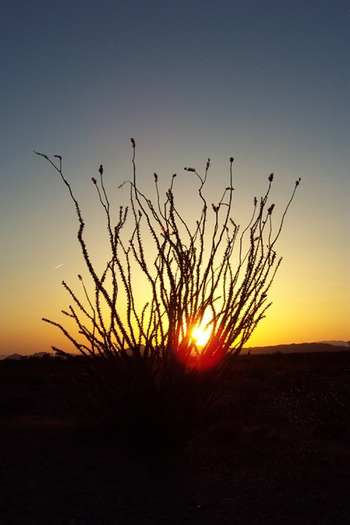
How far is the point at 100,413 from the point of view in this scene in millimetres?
6285

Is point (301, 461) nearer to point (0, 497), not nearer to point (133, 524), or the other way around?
point (133, 524)

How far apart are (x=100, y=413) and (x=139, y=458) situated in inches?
37.2

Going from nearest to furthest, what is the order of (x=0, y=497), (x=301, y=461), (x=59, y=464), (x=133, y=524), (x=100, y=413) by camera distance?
(x=133, y=524), (x=0, y=497), (x=59, y=464), (x=301, y=461), (x=100, y=413)

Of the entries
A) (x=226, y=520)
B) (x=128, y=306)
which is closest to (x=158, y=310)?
(x=128, y=306)

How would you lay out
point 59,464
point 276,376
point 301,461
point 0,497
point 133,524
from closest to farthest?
point 133,524
point 0,497
point 59,464
point 301,461
point 276,376

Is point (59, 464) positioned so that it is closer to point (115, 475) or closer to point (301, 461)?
point (115, 475)

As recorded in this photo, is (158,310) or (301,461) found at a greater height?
(158,310)

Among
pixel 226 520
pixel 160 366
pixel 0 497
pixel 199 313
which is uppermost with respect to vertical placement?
pixel 199 313

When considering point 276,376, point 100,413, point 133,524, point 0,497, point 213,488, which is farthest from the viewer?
point 276,376

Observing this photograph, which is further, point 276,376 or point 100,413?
point 276,376

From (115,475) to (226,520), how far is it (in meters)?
1.31

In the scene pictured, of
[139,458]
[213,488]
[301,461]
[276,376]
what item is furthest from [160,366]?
[276,376]

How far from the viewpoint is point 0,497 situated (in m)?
4.39

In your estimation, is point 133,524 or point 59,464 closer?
point 133,524
